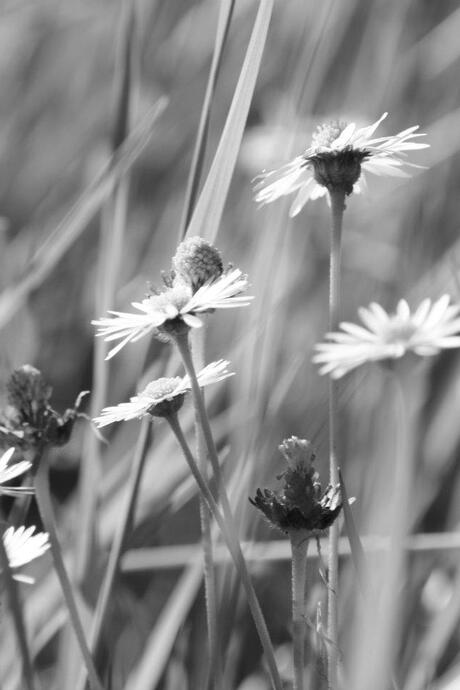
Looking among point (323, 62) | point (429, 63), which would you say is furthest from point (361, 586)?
point (429, 63)

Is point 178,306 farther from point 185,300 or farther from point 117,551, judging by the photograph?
point 117,551

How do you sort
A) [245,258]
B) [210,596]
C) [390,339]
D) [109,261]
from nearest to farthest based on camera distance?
[390,339] → [210,596] → [109,261] → [245,258]

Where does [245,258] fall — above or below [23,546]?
above

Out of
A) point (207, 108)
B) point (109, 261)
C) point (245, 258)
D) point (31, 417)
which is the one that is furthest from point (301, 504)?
point (245, 258)

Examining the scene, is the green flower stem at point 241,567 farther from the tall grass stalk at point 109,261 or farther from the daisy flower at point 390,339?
the tall grass stalk at point 109,261

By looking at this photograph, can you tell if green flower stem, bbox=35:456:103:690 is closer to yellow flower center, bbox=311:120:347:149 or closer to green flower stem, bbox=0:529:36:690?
green flower stem, bbox=0:529:36:690

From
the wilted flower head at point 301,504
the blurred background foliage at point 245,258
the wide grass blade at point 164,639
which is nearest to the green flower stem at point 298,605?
the wilted flower head at point 301,504

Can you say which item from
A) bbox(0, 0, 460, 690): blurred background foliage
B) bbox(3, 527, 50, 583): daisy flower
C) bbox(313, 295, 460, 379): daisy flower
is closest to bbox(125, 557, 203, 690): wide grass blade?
bbox(0, 0, 460, 690): blurred background foliage
